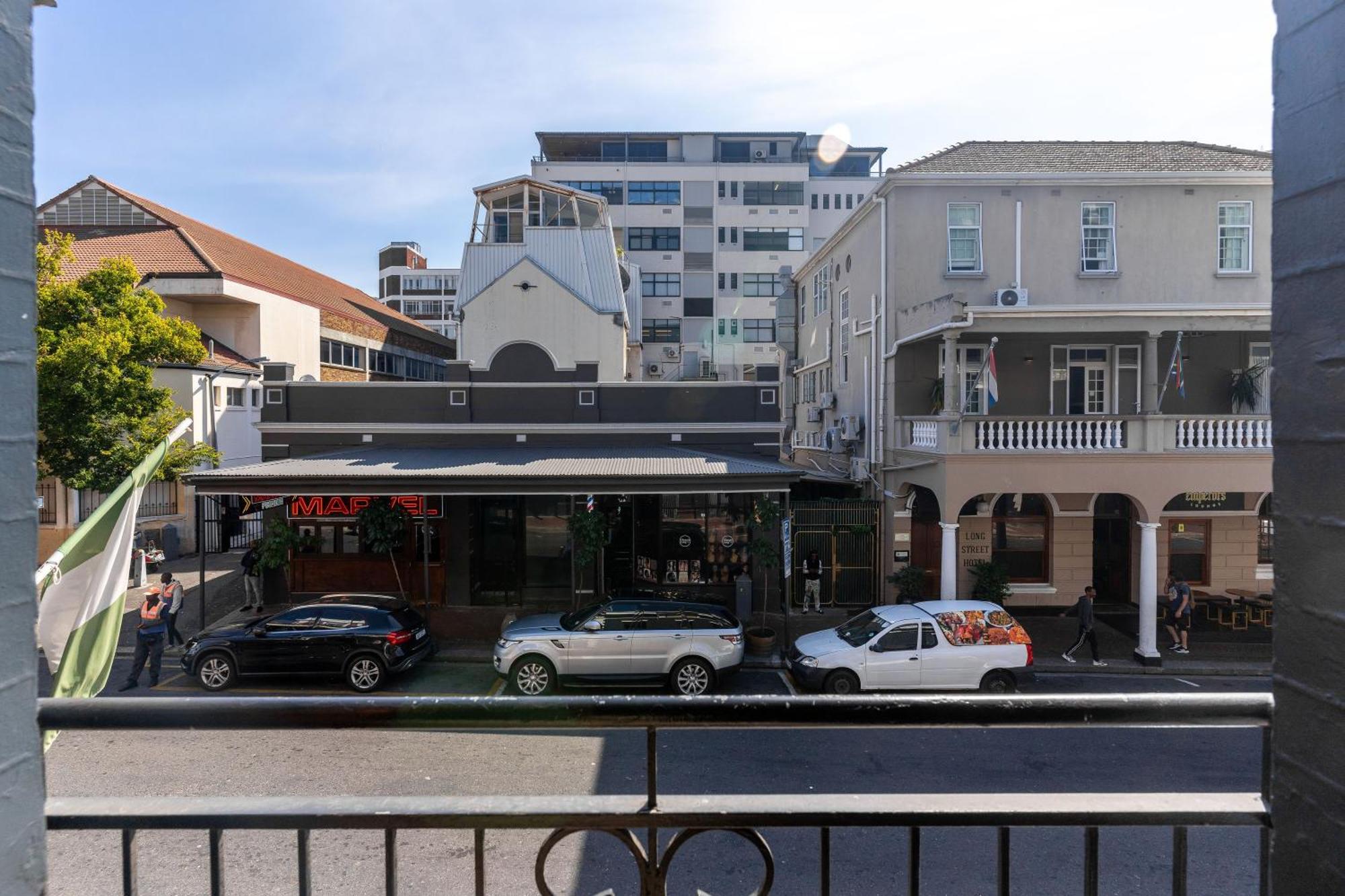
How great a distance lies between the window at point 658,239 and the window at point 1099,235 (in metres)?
34.1

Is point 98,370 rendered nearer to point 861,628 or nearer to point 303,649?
point 303,649

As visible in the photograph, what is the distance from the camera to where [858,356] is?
22453 mm

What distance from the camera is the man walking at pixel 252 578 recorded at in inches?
680

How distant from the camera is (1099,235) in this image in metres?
18.6

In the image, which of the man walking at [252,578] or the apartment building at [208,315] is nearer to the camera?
the man walking at [252,578]

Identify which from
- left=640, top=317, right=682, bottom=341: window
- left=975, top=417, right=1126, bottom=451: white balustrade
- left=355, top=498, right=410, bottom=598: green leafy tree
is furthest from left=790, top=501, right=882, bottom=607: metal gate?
left=640, top=317, right=682, bottom=341: window

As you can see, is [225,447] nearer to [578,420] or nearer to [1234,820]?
[578,420]

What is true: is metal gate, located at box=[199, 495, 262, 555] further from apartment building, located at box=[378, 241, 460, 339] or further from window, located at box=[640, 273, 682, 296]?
apartment building, located at box=[378, 241, 460, 339]

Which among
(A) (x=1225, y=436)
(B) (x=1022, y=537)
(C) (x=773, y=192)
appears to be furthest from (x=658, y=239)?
(A) (x=1225, y=436)

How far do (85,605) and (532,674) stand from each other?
10166mm

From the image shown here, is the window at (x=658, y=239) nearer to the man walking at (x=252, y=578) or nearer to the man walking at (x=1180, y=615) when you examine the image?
the man walking at (x=252, y=578)

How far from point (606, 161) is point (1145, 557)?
43011 mm

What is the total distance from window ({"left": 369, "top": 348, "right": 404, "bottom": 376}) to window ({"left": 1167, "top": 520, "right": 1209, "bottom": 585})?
3448 centimetres

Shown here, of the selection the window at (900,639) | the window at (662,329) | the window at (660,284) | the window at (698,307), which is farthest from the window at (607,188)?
the window at (900,639)
